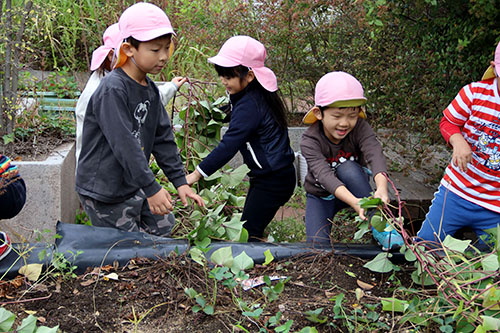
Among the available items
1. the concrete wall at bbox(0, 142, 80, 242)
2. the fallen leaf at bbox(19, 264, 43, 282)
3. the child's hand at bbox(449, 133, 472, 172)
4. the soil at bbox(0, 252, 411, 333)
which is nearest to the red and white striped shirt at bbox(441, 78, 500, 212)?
the child's hand at bbox(449, 133, 472, 172)

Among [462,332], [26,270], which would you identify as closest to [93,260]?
[26,270]

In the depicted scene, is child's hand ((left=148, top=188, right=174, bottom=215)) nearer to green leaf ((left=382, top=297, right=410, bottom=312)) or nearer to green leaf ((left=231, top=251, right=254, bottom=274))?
green leaf ((left=231, top=251, right=254, bottom=274))

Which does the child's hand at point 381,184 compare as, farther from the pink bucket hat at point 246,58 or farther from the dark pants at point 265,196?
the pink bucket hat at point 246,58

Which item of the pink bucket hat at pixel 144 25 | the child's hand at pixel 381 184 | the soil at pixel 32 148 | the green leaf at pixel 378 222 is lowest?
the soil at pixel 32 148

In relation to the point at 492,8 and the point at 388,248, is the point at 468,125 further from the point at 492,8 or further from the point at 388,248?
the point at 388,248

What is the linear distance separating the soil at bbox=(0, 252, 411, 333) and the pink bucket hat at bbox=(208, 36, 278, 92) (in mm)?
1401

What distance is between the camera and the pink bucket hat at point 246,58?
123 inches

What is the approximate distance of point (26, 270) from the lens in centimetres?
186

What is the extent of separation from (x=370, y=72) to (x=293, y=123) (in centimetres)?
140

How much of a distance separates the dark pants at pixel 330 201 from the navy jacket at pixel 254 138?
1.25 feet

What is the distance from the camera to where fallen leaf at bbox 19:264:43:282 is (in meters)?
1.85

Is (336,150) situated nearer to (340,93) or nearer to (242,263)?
(340,93)

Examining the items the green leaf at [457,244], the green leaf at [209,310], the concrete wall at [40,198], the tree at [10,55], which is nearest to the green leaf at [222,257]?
the green leaf at [209,310]

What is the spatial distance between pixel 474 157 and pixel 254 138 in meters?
1.24
